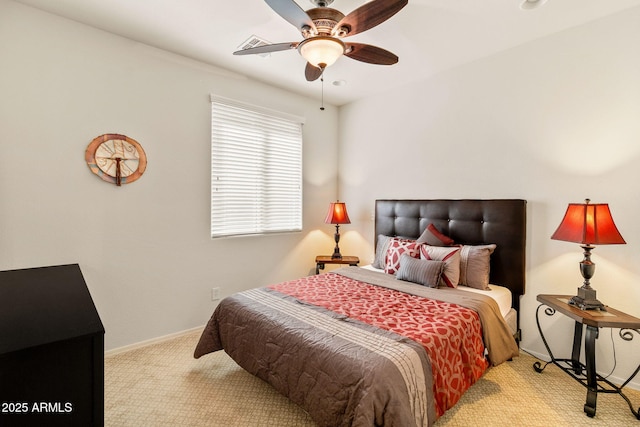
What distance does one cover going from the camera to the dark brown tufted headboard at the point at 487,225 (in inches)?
105

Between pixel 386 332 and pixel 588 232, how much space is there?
1.55m

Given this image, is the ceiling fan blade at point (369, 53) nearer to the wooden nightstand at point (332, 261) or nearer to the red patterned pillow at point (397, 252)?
the red patterned pillow at point (397, 252)

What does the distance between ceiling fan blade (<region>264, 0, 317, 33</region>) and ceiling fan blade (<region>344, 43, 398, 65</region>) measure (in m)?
0.34

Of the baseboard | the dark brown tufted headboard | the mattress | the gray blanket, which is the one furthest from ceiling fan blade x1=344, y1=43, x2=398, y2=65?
the baseboard

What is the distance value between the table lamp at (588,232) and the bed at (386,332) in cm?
51

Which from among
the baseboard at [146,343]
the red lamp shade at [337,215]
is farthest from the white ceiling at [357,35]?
the baseboard at [146,343]

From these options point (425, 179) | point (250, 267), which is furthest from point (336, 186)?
point (250, 267)

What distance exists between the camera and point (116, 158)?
8.49 feet

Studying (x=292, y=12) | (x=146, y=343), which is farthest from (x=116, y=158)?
(x=292, y=12)

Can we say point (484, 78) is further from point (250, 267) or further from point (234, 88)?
point (250, 267)

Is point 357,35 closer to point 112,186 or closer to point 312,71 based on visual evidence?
point 312,71

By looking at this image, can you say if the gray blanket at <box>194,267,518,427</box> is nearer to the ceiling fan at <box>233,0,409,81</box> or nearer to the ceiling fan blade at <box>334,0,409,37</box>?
the ceiling fan at <box>233,0,409,81</box>

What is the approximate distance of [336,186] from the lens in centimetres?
447

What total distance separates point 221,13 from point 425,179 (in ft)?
8.37
